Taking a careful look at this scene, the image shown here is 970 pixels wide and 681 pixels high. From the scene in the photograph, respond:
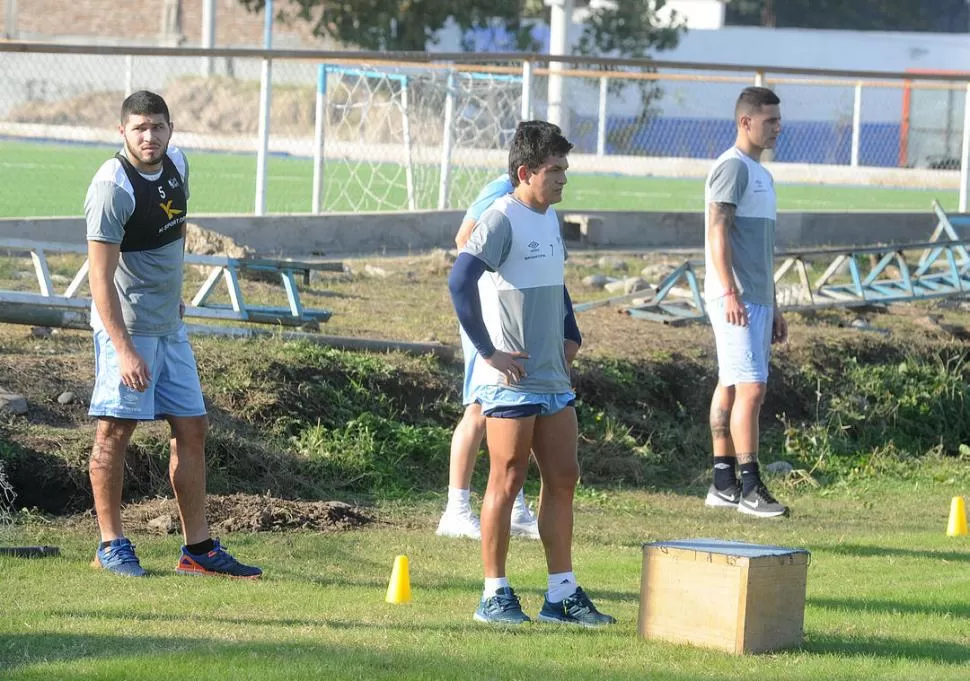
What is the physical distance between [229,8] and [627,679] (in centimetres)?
5802

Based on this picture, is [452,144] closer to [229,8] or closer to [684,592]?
[684,592]

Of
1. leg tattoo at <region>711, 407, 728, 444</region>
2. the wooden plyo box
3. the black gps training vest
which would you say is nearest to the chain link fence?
leg tattoo at <region>711, 407, 728, 444</region>

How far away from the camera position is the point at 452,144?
19.8 meters

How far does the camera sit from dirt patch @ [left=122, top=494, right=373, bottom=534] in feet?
27.2

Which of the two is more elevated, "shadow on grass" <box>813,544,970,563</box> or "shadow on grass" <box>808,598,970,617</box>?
"shadow on grass" <box>808,598,970,617</box>

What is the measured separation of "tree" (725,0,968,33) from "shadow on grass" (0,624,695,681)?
6247 cm

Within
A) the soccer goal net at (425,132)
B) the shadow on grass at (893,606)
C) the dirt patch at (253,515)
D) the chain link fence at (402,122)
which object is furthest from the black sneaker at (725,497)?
the soccer goal net at (425,132)

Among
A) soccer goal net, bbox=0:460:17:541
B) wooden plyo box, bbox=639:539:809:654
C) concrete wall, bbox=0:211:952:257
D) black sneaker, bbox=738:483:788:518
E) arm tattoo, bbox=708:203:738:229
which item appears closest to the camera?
wooden plyo box, bbox=639:539:809:654

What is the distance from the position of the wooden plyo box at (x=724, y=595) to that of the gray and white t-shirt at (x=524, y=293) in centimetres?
82

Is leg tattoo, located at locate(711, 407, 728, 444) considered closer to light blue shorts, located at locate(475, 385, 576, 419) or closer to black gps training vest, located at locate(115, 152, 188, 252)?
light blue shorts, located at locate(475, 385, 576, 419)

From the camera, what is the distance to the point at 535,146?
20.3ft

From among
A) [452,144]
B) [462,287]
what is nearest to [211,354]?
[462,287]

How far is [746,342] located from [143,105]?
13.1ft

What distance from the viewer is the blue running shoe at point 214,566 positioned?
23.4ft
